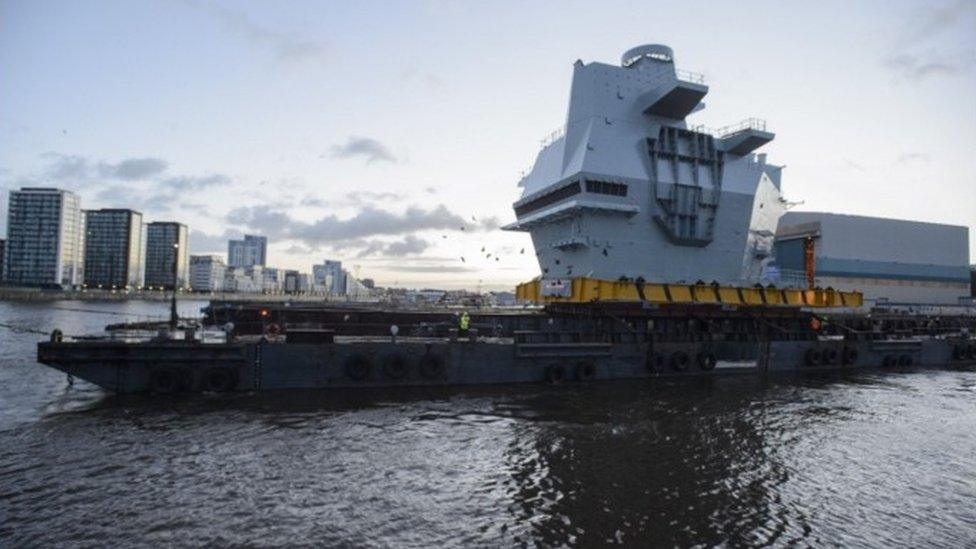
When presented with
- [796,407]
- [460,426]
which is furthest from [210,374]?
[796,407]

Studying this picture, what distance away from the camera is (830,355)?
37.7m

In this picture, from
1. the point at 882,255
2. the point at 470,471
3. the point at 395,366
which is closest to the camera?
the point at 470,471

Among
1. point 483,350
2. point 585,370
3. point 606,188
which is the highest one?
point 606,188

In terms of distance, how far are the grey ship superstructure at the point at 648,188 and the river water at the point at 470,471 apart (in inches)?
507

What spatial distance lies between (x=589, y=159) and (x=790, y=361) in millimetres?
20276

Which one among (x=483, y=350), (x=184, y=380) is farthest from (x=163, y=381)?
(x=483, y=350)

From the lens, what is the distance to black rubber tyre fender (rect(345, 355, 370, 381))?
2467 cm

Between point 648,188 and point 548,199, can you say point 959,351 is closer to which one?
point 648,188

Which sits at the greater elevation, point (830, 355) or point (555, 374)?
point (830, 355)

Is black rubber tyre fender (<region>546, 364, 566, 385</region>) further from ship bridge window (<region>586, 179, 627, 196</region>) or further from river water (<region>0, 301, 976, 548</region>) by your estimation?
ship bridge window (<region>586, 179, 627, 196</region>)

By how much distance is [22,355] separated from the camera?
35.2m

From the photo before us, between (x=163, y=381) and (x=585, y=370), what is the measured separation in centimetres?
2053

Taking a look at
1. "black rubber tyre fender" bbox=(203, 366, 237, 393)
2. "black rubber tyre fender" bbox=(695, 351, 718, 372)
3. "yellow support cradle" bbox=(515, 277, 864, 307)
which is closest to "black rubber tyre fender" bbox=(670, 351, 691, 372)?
"black rubber tyre fender" bbox=(695, 351, 718, 372)

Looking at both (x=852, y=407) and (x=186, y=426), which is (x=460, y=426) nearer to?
(x=186, y=426)
